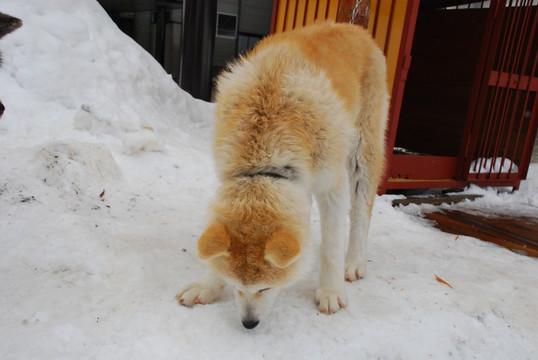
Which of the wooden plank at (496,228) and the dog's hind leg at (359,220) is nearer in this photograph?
the dog's hind leg at (359,220)

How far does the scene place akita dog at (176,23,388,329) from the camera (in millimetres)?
1831

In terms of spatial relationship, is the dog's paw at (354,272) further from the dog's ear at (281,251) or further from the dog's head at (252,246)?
the dog's ear at (281,251)

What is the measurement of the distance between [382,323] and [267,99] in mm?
1498

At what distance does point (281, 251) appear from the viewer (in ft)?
5.54

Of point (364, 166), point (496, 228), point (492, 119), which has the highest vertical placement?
point (492, 119)

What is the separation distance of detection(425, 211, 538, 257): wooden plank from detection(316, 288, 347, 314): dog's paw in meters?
2.34

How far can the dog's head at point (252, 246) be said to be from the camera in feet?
5.80

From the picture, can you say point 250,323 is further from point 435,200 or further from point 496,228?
point 435,200

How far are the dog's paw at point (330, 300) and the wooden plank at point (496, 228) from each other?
2.34 meters

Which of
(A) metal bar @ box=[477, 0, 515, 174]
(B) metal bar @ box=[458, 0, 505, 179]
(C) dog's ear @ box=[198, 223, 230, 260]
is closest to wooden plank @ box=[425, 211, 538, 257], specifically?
(B) metal bar @ box=[458, 0, 505, 179]

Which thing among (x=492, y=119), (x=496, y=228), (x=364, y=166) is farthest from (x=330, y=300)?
(x=492, y=119)

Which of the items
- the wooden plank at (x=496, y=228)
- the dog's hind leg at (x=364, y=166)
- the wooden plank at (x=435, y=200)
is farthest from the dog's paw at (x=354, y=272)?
the wooden plank at (x=435, y=200)

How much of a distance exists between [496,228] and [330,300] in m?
3.13

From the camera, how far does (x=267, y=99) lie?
210 cm
